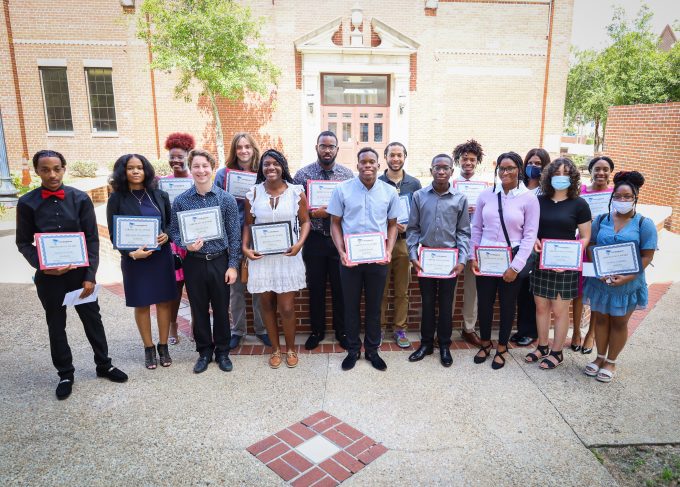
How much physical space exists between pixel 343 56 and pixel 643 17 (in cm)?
1662

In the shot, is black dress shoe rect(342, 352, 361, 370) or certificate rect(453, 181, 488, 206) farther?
certificate rect(453, 181, 488, 206)

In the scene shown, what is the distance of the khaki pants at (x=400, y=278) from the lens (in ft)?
16.0

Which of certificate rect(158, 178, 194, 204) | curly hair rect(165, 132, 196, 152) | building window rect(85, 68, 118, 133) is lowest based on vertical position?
certificate rect(158, 178, 194, 204)

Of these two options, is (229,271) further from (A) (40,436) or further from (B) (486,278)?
(B) (486,278)

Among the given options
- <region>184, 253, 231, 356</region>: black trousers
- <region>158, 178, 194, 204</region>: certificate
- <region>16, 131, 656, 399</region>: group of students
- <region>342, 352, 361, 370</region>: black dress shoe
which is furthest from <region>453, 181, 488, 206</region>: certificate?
<region>158, 178, 194, 204</region>: certificate

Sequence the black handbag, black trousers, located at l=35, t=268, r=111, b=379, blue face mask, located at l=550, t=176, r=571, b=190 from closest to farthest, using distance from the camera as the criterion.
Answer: black trousers, located at l=35, t=268, r=111, b=379
blue face mask, located at l=550, t=176, r=571, b=190
the black handbag

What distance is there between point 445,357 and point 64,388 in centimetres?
346

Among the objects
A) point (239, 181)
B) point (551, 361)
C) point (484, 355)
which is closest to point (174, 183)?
point (239, 181)

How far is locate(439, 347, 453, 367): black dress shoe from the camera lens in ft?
14.8

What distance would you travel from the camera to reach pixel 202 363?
14.6ft

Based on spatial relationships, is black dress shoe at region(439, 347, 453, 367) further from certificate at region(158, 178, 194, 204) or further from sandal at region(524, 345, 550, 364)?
certificate at region(158, 178, 194, 204)

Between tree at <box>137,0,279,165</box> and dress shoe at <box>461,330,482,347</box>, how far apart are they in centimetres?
1157

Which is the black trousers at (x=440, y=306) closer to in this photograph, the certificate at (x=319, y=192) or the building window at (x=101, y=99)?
the certificate at (x=319, y=192)

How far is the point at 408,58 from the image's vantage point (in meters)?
18.0
